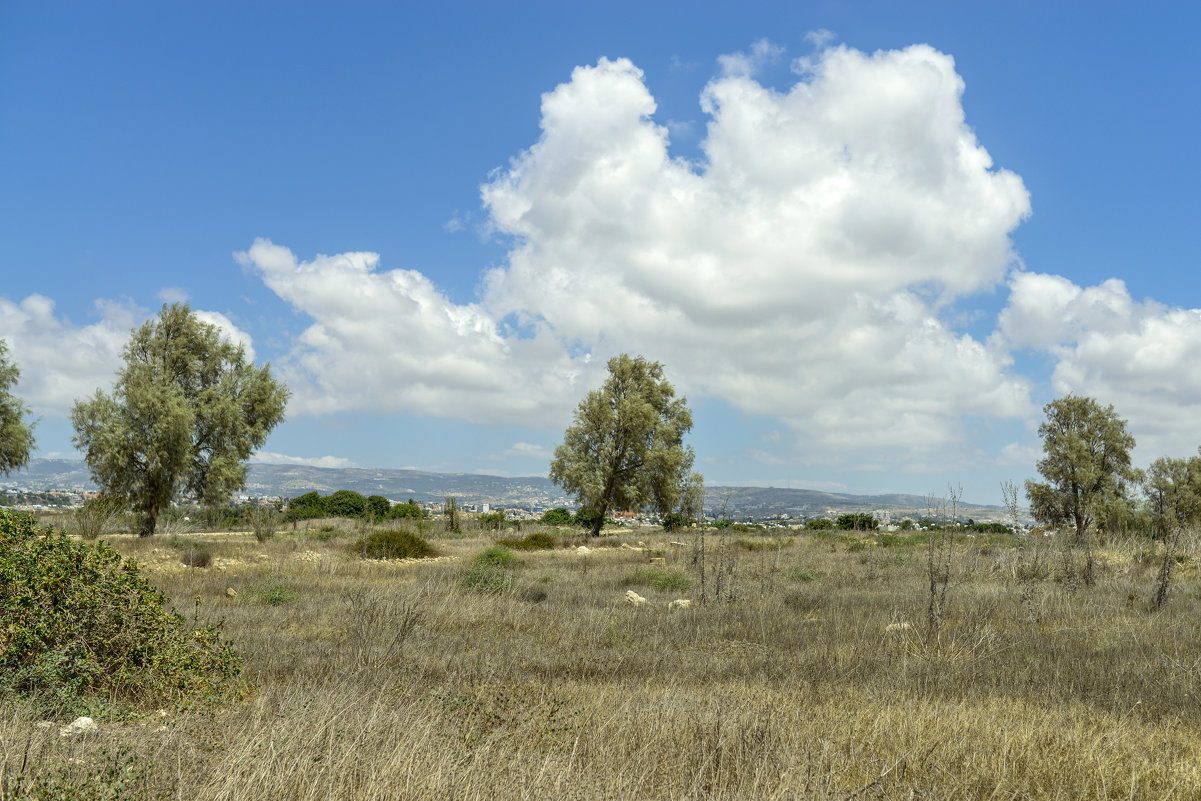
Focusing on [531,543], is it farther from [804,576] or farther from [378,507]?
[378,507]

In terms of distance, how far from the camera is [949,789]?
4.14 meters

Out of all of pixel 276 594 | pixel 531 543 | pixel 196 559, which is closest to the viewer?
pixel 276 594

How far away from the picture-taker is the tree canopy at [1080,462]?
3788 centimetres

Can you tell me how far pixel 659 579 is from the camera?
51.5 ft

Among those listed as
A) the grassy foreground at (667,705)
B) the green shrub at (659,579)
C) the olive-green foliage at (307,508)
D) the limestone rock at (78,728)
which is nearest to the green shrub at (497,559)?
the green shrub at (659,579)

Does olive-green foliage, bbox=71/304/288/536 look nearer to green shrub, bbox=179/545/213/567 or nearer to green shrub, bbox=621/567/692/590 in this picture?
green shrub, bbox=179/545/213/567

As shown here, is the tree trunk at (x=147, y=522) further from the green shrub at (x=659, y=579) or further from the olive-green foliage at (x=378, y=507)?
the green shrub at (x=659, y=579)

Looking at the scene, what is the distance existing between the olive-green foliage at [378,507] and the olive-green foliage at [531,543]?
15.2 m

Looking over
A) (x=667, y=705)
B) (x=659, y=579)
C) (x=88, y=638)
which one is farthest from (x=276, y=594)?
(x=667, y=705)

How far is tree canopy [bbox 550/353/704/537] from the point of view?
37.0 metres

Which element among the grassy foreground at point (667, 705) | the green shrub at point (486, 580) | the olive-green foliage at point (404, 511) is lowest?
the olive-green foliage at point (404, 511)

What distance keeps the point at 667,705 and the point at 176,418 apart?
26500 mm

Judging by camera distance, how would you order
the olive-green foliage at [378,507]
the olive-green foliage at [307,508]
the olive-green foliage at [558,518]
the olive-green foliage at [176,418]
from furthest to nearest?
the olive-green foliage at [558,518]
the olive-green foliage at [307,508]
the olive-green foliage at [378,507]
the olive-green foliage at [176,418]

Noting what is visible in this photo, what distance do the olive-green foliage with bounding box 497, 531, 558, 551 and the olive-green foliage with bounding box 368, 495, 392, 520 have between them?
50.0 feet
